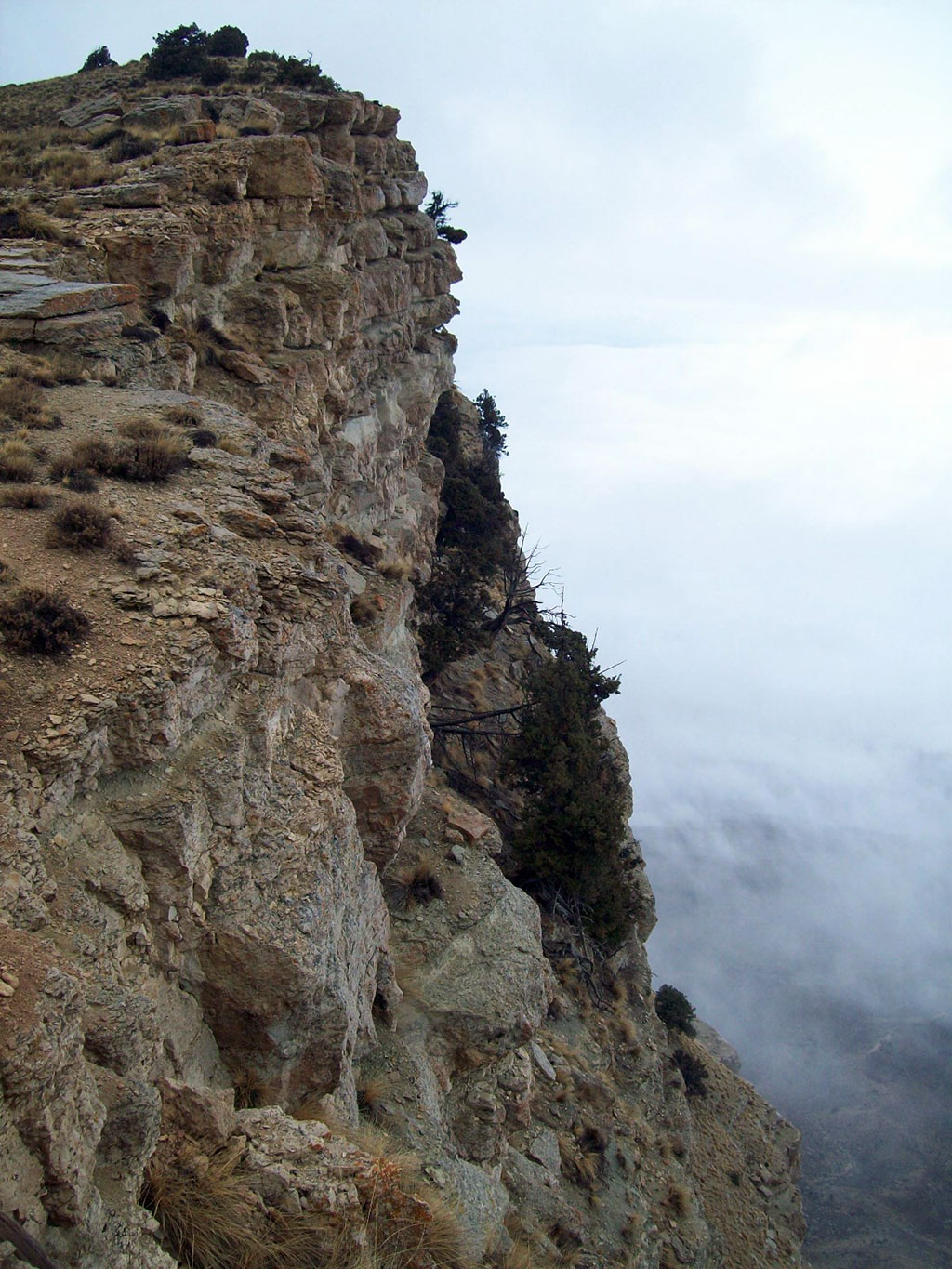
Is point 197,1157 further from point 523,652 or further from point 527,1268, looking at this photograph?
A: point 523,652

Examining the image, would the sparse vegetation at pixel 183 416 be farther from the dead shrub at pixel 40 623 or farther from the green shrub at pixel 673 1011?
the green shrub at pixel 673 1011

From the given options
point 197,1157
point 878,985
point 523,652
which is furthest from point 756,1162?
point 878,985

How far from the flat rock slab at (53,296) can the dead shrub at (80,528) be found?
7.00 meters

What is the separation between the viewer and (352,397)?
2197cm

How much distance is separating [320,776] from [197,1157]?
3.91m

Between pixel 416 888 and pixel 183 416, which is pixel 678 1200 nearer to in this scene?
pixel 416 888

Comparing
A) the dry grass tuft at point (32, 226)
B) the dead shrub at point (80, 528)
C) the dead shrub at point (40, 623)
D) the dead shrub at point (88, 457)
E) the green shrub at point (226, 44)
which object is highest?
the green shrub at point (226, 44)

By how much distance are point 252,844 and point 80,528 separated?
3799 millimetres

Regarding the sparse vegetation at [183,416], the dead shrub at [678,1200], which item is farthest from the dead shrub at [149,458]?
the dead shrub at [678,1200]

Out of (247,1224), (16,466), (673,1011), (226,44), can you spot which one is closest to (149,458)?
(16,466)

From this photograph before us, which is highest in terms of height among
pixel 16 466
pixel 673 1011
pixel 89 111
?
pixel 89 111

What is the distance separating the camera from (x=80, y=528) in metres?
8.48

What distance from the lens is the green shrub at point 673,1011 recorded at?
28.1m

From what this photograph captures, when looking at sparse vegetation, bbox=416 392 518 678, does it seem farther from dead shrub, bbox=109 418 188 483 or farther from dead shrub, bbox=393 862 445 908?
dead shrub, bbox=109 418 188 483
